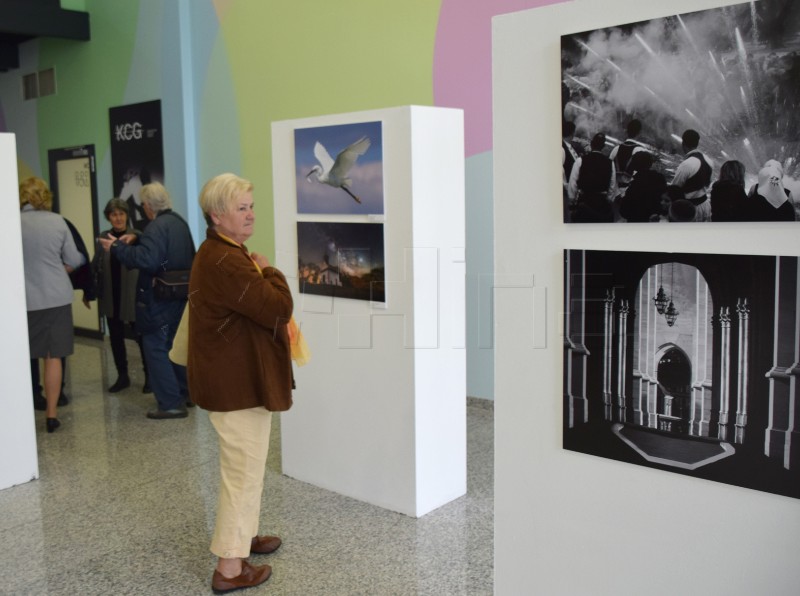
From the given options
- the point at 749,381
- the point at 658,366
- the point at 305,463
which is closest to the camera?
the point at 749,381

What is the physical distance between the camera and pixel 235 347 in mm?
3193

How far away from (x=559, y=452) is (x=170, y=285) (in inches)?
163

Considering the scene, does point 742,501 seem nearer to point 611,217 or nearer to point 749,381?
point 749,381

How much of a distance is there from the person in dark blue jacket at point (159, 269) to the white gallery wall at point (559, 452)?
3.97 meters

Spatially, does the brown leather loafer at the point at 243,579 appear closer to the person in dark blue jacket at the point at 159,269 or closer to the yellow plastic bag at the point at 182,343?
the yellow plastic bag at the point at 182,343

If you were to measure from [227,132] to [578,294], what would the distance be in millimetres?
6556

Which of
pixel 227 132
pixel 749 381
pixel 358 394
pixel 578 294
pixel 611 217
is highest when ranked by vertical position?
pixel 227 132

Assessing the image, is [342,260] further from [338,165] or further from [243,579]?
[243,579]

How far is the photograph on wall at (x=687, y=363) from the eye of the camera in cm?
184

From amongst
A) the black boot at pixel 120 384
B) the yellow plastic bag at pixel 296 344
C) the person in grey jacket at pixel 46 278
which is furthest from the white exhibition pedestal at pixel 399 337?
the black boot at pixel 120 384

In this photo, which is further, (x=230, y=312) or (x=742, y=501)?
(x=230, y=312)

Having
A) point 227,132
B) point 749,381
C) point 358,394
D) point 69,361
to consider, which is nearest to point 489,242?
point 358,394

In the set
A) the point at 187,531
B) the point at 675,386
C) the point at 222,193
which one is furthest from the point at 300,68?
the point at 675,386

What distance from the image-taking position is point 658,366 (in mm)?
2021
